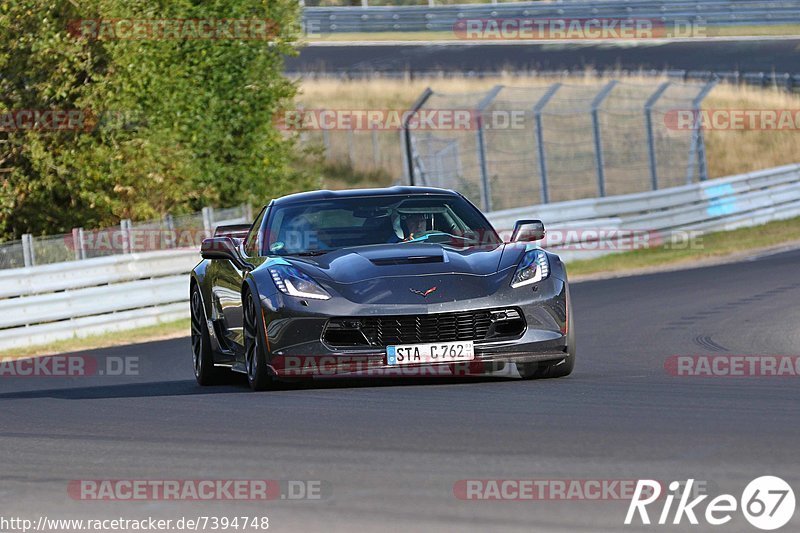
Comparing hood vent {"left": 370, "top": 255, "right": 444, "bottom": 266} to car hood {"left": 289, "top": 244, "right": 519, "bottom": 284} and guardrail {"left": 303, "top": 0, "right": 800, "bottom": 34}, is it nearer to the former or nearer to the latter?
car hood {"left": 289, "top": 244, "right": 519, "bottom": 284}

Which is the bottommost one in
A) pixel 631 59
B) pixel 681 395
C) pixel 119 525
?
pixel 631 59

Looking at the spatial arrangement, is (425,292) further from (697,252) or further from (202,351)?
(697,252)

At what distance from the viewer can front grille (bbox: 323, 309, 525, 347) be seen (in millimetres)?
9461

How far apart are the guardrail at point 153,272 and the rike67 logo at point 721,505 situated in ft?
44.5

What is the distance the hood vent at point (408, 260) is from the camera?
978 cm

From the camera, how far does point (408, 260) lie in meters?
9.80

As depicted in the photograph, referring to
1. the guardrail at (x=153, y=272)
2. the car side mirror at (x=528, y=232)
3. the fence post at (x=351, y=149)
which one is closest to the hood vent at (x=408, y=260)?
the car side mirror at (x=528, y=232)

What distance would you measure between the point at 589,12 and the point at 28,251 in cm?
3160

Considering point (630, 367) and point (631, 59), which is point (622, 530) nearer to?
point (630, 367)

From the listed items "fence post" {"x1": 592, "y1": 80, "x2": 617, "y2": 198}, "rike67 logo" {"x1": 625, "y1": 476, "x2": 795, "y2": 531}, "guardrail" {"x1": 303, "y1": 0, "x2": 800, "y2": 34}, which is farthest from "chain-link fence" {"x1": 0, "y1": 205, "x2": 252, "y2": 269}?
"guardrail" {"x1": 303, "y1": 0, "x2": 800, "y2": 34}

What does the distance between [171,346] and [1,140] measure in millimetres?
7077

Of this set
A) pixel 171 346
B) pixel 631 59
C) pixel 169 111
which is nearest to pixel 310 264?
pixel 171 346

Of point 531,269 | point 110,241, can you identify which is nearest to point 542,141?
point 110,241

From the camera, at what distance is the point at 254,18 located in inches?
1063
